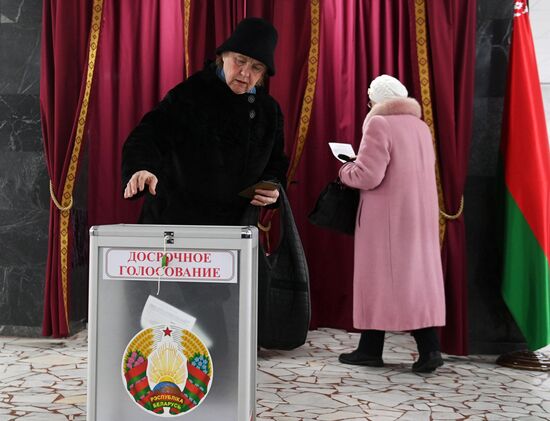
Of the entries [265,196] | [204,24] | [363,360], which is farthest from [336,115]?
[265,196]

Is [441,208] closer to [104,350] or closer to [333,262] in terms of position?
[333,262]

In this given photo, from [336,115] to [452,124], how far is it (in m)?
0.67

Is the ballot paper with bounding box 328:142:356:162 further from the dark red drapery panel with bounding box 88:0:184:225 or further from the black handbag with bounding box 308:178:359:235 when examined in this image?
the dark red drapery panel with bounding box 88:0:184:225

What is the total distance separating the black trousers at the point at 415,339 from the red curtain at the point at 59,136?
1.68 metres

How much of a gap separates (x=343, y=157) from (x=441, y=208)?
643 millimetres

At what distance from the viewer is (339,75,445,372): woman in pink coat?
9.60 ft

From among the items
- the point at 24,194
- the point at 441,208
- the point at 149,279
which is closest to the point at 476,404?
the point at 441,208

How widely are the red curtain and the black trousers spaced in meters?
1.68

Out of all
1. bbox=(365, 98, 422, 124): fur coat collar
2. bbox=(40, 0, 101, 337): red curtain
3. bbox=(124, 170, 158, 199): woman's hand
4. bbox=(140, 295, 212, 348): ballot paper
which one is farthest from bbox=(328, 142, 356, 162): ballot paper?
bbox=(140, 295, 212, 348): ballot paper

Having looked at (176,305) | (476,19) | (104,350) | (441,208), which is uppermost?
(476,19)

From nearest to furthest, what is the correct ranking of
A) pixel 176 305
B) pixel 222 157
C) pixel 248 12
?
pixel 176 305 < pixel 222 157 < pixel 248 12

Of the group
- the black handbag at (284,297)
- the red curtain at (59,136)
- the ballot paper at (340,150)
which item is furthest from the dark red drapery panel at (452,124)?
the red curtain at (59,136)

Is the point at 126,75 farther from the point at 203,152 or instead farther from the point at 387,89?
the point at 203,152

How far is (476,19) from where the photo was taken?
339 centimetres
